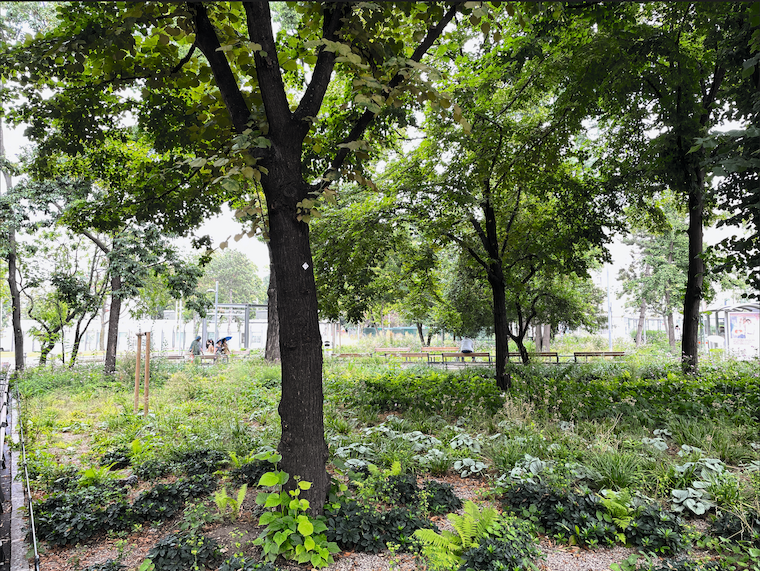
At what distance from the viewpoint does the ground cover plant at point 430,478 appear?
10.0 ft

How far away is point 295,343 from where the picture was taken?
3.40 meters

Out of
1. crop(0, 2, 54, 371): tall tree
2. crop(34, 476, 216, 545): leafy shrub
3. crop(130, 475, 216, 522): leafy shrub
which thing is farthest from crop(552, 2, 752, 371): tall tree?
crop(0, 2, 54, 371): tall tree

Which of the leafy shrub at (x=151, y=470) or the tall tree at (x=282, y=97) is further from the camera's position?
the leafy shrub at (x=151, y=470)

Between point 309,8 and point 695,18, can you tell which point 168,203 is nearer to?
point 309,8

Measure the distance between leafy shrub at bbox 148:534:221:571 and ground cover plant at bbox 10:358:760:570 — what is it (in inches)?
0.6

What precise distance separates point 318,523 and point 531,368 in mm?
8991

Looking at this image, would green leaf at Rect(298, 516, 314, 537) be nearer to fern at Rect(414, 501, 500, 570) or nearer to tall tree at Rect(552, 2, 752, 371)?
fern at Rect(414, 501, 500, 570)

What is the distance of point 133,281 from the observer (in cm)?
1148

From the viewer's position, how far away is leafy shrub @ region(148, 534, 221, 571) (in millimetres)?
2790

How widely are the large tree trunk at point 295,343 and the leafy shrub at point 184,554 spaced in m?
0.70

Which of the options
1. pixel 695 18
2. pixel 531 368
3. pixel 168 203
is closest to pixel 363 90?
pixel 168 203

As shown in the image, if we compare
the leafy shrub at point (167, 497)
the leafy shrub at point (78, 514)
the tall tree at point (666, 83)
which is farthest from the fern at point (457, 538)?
the tall tree at point (666, 83)

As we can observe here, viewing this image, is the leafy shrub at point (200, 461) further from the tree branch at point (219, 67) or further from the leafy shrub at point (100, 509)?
the tree branch at point (219, 67)

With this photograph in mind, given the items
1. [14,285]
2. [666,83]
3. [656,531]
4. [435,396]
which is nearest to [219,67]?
[656,531]
